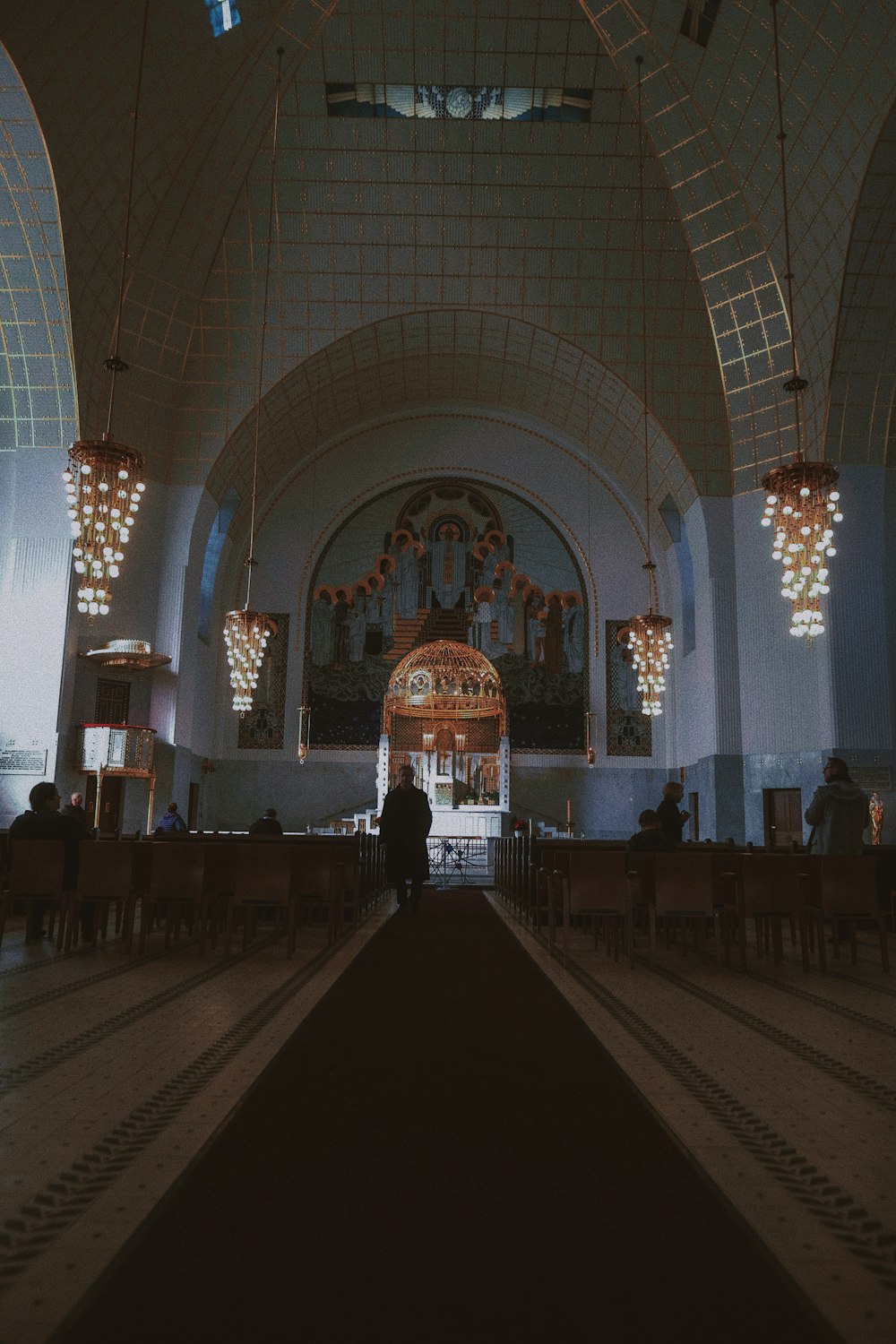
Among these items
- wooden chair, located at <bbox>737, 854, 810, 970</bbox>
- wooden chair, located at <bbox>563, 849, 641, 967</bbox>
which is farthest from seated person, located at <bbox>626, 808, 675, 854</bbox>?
wooden chair, located at <bbox>737, 854, 810, 970</bbox>

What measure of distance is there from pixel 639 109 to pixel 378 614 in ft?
30.7

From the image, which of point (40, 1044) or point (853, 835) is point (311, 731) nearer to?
point (853, 835)

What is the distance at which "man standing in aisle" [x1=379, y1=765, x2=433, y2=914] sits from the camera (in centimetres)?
912

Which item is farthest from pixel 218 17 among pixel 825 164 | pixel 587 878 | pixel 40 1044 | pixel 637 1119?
pixel 637 1119

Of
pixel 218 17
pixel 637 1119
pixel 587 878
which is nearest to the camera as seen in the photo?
pixel 637 1119

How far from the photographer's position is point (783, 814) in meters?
14.1

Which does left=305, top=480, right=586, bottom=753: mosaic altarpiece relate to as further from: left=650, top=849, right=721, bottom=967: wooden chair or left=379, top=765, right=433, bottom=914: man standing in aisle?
left=650, top=849, right=721, bottom=967: wooden chair

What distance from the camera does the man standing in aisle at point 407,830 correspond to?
359 inches

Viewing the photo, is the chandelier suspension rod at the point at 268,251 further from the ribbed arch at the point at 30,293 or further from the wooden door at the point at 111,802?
the wooden door at the point at 111,802

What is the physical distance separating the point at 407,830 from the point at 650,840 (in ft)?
8.76

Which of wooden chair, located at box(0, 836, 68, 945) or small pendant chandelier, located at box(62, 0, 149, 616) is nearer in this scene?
wooden chair, located at box(0, 836, 68, 945)

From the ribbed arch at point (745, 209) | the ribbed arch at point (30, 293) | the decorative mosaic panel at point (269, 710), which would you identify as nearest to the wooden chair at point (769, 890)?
the ribbed arch at point (745, 209)

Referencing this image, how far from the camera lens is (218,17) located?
1123 cm

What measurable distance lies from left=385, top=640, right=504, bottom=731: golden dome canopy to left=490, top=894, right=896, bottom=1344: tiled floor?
1130cm
